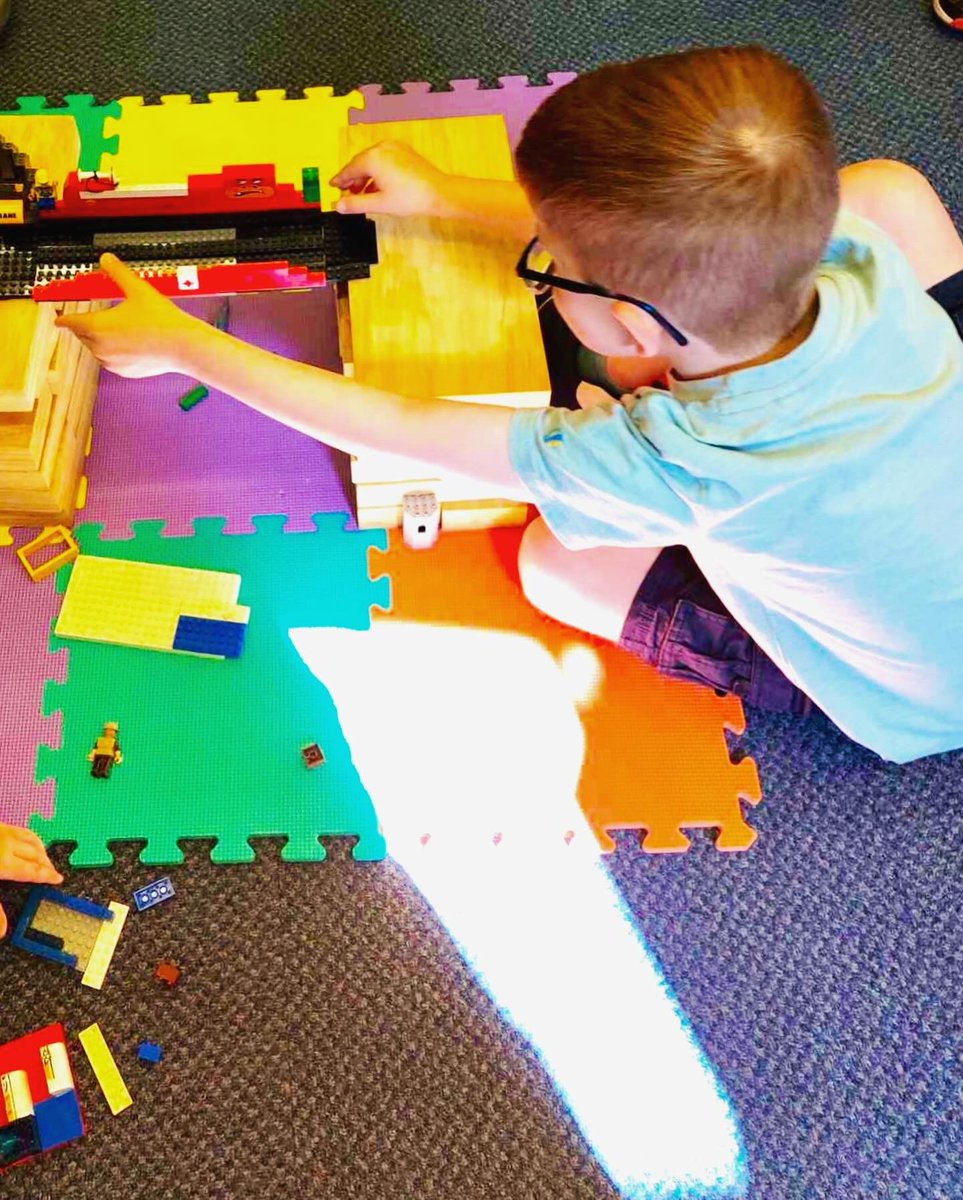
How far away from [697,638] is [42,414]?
71 cm

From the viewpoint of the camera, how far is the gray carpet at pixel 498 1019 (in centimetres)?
99

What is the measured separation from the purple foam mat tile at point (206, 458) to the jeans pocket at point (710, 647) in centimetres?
40

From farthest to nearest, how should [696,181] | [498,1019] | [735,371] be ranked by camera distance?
[498,1019] → [735,371] → [696,181]

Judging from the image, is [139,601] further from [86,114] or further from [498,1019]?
[86,114]

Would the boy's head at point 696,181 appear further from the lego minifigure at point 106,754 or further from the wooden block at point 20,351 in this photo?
the lego minifigure at point 106,754

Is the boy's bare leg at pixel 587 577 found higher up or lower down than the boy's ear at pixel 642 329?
lower down

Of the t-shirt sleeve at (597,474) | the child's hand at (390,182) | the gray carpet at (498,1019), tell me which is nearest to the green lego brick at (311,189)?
the child's hand at (390,182)

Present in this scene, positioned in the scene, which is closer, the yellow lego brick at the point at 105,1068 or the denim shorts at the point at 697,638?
the yellow lego brick at the point at 105,1068

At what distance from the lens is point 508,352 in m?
1.06

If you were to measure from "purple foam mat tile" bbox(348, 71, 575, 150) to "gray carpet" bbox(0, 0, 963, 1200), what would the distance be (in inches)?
34.6

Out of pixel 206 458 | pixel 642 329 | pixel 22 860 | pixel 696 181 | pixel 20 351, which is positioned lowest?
pixel 22 860

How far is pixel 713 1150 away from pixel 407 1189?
282 millimetres

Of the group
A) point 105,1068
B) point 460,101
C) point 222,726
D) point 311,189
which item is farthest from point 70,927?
point 460,101

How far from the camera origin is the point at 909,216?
1088 mm
